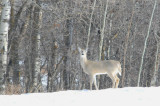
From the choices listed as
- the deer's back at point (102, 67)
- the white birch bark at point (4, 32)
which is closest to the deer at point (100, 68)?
the deer's back at point (102, 67)

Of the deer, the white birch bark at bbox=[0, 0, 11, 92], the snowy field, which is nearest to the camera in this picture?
the snowy field

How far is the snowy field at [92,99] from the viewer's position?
279 inches

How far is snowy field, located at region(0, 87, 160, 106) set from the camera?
7.10 m

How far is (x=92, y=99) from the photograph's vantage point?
746cm

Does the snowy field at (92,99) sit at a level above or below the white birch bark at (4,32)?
below

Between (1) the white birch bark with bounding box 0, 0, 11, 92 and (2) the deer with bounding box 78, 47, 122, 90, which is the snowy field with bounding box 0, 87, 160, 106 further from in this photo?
(1) the white birch bark with bounding box 0, 0, 11, 92

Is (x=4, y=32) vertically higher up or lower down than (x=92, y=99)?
higher up

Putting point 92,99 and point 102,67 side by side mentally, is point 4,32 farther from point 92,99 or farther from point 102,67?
point 92,99

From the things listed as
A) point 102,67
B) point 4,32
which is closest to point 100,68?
point 102,67

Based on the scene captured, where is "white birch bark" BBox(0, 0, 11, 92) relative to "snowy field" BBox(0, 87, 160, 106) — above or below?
above

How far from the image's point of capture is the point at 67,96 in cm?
791

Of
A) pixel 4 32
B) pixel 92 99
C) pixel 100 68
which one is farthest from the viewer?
pixel 100 68

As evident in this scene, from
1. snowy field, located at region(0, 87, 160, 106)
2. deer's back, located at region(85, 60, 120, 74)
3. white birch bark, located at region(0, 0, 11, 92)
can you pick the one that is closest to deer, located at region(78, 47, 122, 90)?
deer's back, located at region(85, 60, 120, 74)

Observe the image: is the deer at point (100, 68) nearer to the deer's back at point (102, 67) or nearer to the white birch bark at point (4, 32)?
the deer's back at point (102, 67)
